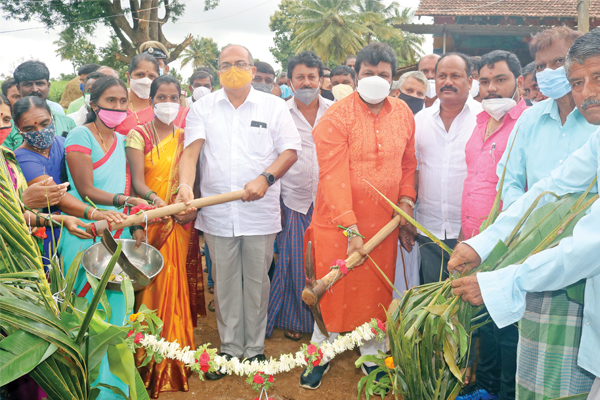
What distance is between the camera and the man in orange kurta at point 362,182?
3.16m

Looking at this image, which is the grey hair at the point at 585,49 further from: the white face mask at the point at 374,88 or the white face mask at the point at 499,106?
the white face mask at the point at 374,88

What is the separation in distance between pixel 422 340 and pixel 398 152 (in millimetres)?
1697

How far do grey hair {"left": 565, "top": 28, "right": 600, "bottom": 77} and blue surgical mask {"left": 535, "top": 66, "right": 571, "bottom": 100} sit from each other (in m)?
0.72

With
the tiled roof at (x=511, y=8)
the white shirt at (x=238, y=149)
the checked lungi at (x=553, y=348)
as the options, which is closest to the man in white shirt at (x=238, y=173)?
the white shirt at (x=238, y=149)

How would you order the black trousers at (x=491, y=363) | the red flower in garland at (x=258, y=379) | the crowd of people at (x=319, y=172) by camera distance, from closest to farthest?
the red flower in garland at (x=258, y=379)
the crowd of people at (x=319, y=172)
the black trousers at (x=491, y=363)

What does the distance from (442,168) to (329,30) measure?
32.3 metres

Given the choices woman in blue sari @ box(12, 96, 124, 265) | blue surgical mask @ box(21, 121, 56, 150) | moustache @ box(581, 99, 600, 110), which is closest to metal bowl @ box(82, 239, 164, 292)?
woman in blue sari @ box(12, 96, 124, 265)

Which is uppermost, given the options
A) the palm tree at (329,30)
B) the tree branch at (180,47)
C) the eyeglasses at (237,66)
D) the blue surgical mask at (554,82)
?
the palm tree at (329,30)

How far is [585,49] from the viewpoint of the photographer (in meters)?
1.86

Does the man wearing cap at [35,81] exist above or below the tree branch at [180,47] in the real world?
below

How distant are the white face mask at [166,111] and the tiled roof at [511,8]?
1273 cm

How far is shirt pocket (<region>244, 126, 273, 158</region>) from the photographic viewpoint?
3.45 metres

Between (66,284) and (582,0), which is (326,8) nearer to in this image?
(582,0)

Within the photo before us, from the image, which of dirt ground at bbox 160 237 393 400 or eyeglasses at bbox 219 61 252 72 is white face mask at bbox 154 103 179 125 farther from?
dirt ground at bbox 160 237 393 400
